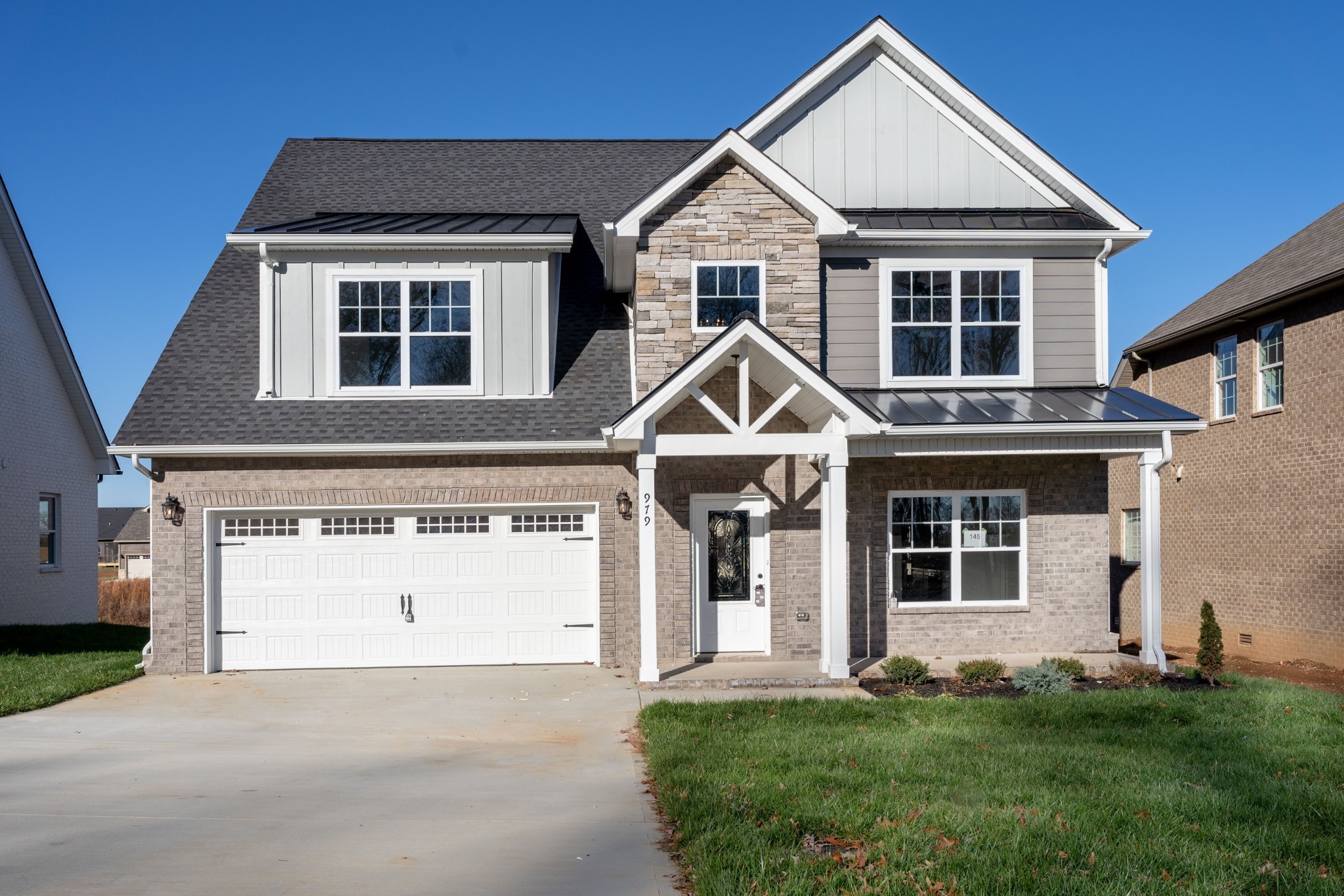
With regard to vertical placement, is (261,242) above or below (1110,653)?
above

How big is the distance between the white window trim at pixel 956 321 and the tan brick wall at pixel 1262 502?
5.78 m

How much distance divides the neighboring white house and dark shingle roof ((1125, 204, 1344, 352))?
75.5 ft

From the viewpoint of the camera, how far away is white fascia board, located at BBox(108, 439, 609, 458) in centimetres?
1332

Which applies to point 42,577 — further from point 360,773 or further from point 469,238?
point 360,773

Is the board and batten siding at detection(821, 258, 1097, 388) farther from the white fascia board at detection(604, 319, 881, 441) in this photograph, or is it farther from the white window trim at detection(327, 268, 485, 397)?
the white window trim at detection(327, 268, 485, 397)

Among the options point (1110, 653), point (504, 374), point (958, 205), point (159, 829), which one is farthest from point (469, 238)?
point (1110, 653)

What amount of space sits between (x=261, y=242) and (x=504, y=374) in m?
3.82

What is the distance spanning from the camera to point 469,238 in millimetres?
14219

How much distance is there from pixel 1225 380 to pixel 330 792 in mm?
18605

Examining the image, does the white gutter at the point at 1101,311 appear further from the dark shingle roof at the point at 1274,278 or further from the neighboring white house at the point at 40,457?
the neighboring white house at the point at 40,457

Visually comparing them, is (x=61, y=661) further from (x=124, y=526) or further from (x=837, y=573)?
(x=124, y=526)

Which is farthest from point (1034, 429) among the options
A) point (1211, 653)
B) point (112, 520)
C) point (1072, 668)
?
point (112, 520)

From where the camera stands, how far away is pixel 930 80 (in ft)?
49.5

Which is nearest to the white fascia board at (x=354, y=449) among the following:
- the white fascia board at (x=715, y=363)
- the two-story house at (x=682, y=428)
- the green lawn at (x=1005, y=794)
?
the two-story house at (x=682, y=428)
